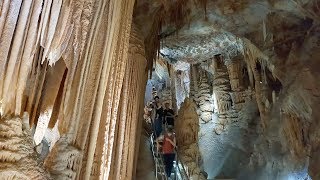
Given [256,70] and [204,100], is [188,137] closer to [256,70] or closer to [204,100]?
[204,100]

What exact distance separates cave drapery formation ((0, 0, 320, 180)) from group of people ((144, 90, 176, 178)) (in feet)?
1.20

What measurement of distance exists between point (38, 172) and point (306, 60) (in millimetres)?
6030

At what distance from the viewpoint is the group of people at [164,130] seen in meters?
7.59

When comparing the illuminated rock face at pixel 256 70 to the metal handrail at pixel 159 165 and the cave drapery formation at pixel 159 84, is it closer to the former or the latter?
the cave drapery formation at pixel 159 84

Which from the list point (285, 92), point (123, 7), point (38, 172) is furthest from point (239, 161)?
point (38, 172)

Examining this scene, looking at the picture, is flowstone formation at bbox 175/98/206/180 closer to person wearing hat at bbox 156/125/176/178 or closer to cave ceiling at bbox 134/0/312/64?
person wearing hat at bbox 156/125/176/178

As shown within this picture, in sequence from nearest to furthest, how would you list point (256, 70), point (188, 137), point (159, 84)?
point (188, 137) < point (256, 70) < point (159, 84)

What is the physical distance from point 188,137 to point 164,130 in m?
0.66

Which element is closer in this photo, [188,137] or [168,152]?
[168,152]

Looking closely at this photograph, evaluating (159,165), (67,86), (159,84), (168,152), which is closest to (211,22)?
(168,152)

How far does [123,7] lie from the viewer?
5.31m

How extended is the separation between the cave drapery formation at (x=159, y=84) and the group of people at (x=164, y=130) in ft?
1.20

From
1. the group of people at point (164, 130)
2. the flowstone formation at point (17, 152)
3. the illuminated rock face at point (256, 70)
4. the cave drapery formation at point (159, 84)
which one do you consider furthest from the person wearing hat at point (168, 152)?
the flowstone formation at point (17, 152)

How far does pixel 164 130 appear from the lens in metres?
8.52
